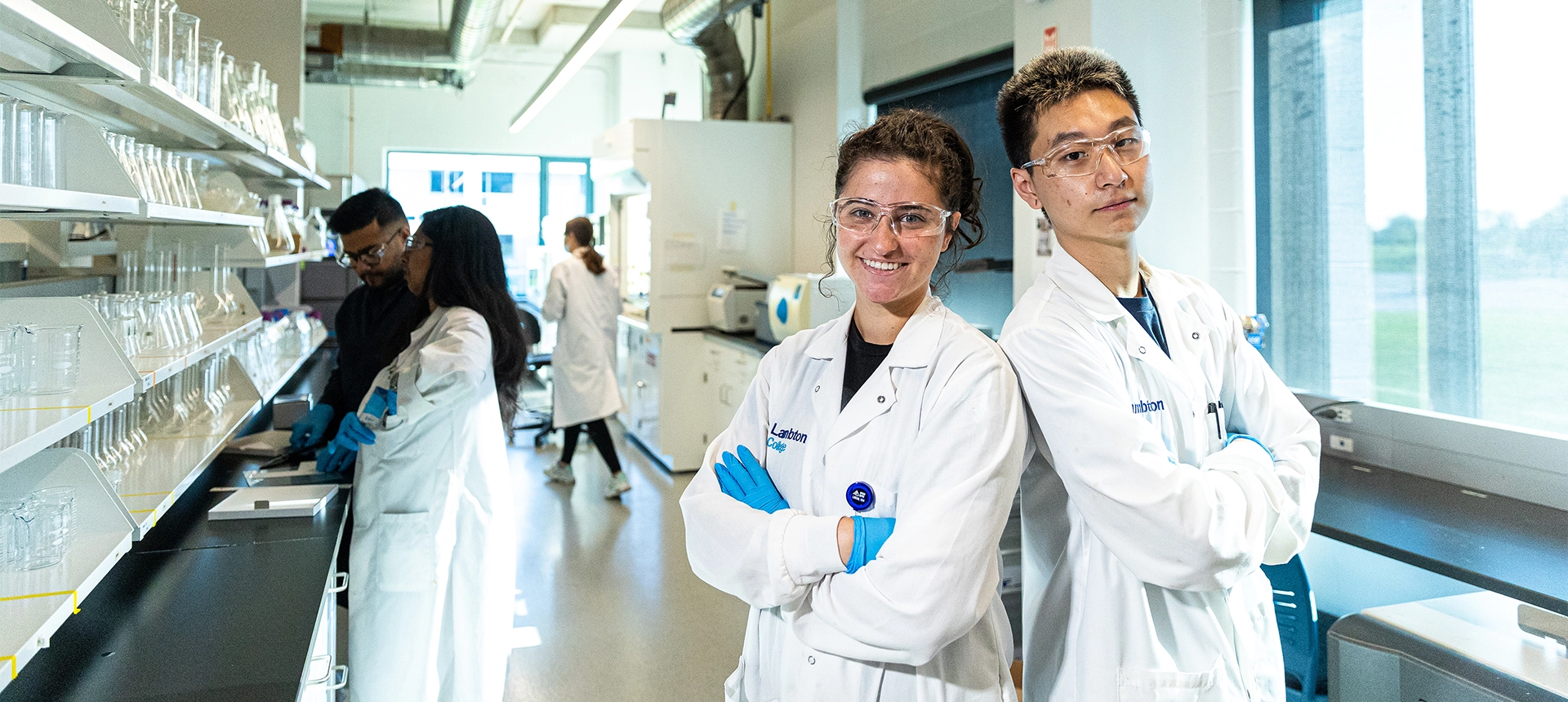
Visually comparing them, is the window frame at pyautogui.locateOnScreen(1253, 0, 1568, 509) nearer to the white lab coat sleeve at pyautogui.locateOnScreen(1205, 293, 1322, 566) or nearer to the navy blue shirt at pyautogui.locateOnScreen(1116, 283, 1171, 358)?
the white lab coat sleeve at pyautogui.locateOnScreen(1205, 293, 1322, 566)

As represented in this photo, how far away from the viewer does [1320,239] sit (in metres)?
2.84

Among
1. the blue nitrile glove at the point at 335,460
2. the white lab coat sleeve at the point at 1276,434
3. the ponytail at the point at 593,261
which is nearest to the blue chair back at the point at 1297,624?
the white lab coat sleeve at the point at 1276,434

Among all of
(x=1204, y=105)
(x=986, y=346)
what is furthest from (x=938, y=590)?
(x=1204, y=105)

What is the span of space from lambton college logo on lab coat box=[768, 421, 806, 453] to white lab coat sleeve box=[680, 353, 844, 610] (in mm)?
102

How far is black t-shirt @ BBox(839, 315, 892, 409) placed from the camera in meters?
1.42

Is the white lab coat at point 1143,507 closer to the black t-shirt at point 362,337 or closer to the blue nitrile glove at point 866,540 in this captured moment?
the blue nitrile glove at point 866,540

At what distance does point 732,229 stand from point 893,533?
4.64 meters

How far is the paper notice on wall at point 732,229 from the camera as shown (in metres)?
5.70

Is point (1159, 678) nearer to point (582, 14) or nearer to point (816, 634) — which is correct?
point (816, 634)

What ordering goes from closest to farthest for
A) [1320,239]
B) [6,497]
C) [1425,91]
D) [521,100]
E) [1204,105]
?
[6,497] → [1425,91] → [1320,239] → [1204,105] → [521,100]

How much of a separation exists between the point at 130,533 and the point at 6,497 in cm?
17

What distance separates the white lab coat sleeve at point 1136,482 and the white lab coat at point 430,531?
1.60 m

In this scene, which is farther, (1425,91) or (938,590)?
(1425,91)

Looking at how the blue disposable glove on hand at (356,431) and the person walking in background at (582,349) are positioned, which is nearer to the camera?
the blue disposable glove on hand at (356,431)
